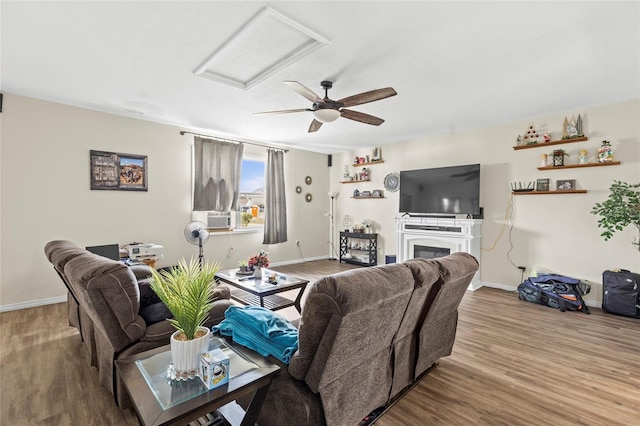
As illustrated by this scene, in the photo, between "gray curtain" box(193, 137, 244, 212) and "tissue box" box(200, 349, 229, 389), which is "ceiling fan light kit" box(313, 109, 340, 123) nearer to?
"tissue box" box(200, 349, 229, 389)

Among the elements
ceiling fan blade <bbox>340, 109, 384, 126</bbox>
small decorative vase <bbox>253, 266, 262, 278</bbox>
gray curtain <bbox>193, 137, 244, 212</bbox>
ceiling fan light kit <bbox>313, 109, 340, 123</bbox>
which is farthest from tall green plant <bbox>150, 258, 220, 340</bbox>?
gray curtain <bbox>193, 137, 244, 212</bbox>

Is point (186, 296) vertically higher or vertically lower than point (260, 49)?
lower

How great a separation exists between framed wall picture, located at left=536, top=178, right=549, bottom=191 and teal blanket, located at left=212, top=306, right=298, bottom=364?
4.14 m

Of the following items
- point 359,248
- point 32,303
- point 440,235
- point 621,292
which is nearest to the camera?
point 621,292

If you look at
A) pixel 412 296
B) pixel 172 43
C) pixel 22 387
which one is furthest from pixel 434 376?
pixel 172 43

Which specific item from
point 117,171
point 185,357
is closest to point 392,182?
point 117,171

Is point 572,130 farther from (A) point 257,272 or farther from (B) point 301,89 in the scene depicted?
(A) point 257,272

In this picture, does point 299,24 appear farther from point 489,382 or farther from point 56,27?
point 489,382

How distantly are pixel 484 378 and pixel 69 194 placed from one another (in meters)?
4.84

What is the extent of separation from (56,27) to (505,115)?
16.0 feet

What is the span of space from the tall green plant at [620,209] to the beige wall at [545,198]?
0.23 m

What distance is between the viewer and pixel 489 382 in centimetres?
208

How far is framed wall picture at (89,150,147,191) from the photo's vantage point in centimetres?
388

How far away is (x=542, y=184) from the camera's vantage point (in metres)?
4.07
